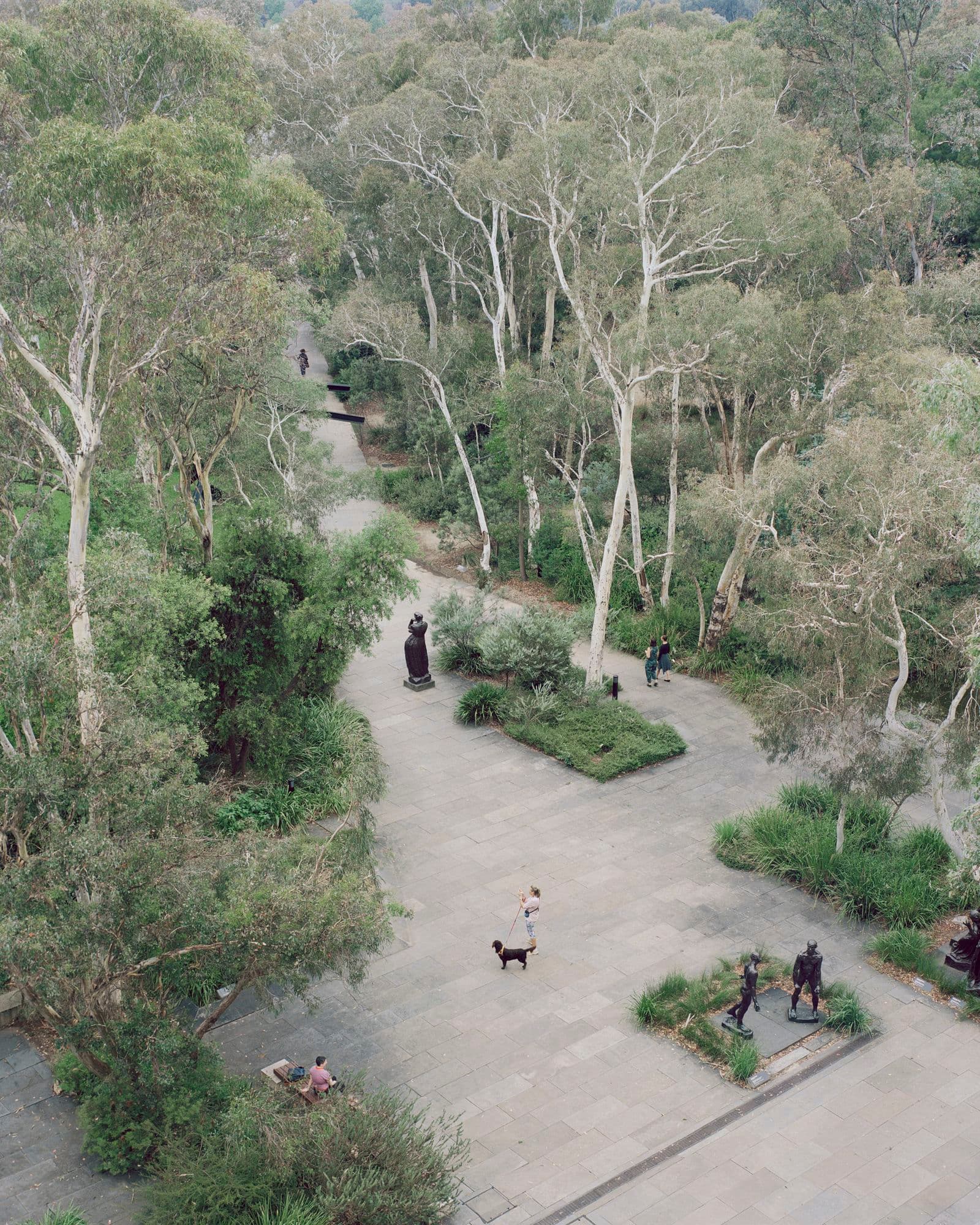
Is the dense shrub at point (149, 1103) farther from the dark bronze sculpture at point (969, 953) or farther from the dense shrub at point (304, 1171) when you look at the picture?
the dark bronze sculpture at point (969, 953)

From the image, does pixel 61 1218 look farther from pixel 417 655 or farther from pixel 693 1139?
pixel 417 655

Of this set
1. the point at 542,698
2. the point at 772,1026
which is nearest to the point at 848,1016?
the point at 772,1026

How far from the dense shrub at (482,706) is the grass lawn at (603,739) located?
39 cm

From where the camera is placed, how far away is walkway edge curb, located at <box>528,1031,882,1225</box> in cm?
1214

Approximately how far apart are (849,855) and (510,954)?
5357 mm

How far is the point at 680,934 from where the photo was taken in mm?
16781

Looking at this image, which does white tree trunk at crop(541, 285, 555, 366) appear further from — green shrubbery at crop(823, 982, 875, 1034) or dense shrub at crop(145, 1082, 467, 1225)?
dense shrub at crop(145, 1082, 467, 1225)

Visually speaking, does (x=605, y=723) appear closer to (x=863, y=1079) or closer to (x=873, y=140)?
(x=863, y=1079)

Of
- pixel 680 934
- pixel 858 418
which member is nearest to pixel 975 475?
pixel 858 418

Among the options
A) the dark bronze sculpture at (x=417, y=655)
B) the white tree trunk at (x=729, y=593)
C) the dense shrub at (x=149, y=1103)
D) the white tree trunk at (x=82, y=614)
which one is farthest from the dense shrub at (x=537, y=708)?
the dense shrub at (x=149, y=1103)

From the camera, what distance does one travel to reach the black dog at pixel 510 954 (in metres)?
15.8

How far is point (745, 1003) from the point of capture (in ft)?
47.7

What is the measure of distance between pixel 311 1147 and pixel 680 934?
270 inches

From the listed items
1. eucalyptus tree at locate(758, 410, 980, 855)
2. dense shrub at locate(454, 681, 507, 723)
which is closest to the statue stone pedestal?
eucalyptus tree at locate(758, 410, 980, 855)
